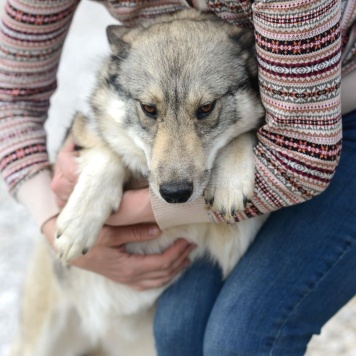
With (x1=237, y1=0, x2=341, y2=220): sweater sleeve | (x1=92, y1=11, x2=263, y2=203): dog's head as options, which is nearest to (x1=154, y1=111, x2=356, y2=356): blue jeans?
(x1=237, y1=0, x2=341, y2=220): sweater sleeve

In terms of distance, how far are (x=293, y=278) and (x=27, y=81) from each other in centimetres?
92

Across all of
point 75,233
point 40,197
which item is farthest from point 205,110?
point 40,197

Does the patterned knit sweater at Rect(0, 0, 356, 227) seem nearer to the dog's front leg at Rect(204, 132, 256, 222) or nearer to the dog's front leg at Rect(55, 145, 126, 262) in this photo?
the dog's front leg at Rect(204, 132, 256, 222)

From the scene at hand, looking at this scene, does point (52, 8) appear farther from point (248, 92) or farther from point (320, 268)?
point (320, 268)

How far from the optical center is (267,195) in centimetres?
158

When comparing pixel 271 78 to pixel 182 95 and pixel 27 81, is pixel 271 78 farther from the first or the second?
pixel 27 81

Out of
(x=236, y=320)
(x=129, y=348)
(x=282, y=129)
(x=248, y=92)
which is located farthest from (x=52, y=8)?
(x=129, y=348)

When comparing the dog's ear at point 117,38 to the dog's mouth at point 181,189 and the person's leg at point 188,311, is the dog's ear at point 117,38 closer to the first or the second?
the dog's mouth at point 181,189

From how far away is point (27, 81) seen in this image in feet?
6.27

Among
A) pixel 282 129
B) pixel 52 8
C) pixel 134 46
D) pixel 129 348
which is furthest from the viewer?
pixel 129 348

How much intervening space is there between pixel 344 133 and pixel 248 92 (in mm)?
308

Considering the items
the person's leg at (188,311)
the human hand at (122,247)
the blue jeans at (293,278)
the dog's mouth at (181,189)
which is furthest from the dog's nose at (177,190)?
the person's leg at (188,311)

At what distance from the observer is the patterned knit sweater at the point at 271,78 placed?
4.66ft

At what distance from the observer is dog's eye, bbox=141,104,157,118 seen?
5.17ft
